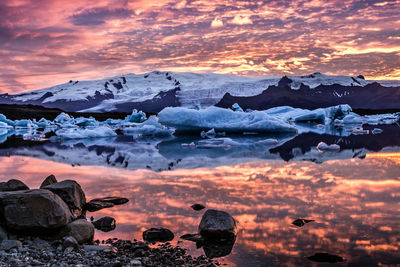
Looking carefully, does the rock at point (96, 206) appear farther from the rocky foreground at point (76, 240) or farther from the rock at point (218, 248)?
the rock at point (218, 248)

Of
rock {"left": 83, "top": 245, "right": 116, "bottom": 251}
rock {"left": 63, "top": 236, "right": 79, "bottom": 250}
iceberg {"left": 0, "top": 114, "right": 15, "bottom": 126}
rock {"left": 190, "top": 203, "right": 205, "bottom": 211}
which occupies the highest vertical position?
rock {"left": 63, "top": 236, "right": 79, "bottom": 250}

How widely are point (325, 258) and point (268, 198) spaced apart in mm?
2007

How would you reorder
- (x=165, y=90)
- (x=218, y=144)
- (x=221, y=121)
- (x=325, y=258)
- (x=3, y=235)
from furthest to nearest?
1. (x=165, y=90)
2. (x=221, y=121)
3. (x=218, y=144)
4. (x=3, y=235)
5. (x=325, y=258)

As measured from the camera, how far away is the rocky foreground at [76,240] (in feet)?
10.7

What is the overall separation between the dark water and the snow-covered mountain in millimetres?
44503

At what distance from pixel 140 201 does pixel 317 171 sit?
3.77 m

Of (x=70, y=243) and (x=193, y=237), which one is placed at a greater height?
(x=70, y=243)

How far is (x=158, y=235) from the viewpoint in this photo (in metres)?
3.87

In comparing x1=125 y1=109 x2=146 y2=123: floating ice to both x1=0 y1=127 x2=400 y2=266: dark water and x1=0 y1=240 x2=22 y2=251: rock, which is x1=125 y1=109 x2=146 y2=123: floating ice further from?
x1=0 y1=240 x2=22 y2=251: rock

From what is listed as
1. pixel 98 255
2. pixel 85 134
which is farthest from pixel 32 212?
pixel 85 134

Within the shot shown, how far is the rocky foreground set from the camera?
3260 millimetres

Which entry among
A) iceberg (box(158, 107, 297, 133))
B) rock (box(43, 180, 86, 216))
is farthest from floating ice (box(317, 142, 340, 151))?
rock (box(43, 180, 86, 216))

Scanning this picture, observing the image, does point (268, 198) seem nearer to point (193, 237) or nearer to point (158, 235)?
point (193, 237)

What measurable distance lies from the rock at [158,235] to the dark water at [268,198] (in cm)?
9
